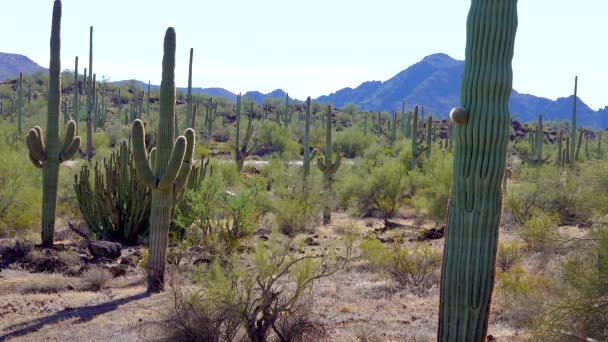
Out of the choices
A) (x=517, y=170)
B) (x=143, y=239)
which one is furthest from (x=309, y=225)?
(x=517, y=170)

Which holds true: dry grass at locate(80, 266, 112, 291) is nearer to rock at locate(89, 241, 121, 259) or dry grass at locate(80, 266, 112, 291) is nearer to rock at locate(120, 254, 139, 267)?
rock at locate(120, 254, 139, 267)

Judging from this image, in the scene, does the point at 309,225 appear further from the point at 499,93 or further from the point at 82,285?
the point at 499,93

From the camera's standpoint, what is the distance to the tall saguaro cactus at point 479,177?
6441mm

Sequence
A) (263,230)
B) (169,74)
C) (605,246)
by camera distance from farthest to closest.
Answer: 1. (263,230)
2. (169,74)
3. (605,246)

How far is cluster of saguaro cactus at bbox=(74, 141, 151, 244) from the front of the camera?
600 inches

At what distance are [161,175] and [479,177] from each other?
6.18 m

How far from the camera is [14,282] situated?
1145 centimetres

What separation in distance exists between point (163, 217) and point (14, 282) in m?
2.77

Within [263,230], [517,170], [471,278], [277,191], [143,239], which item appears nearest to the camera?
[471,278]

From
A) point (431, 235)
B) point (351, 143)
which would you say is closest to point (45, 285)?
point (431, 235)

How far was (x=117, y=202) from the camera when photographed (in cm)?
1554

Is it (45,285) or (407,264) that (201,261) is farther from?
(407,264)

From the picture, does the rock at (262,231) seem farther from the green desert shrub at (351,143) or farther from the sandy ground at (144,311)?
the green desert shrub at (351,143)

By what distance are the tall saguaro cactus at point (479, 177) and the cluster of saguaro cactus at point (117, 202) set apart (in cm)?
983
